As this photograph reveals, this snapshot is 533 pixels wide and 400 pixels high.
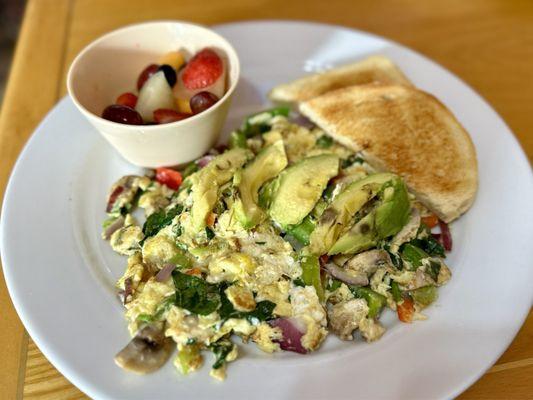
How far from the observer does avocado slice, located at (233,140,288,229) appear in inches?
69.2

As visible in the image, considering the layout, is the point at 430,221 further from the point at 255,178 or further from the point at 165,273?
the point at 165,273

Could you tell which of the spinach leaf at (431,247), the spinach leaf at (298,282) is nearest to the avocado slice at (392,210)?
the spinach leaf at (431,247)

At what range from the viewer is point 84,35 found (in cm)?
296

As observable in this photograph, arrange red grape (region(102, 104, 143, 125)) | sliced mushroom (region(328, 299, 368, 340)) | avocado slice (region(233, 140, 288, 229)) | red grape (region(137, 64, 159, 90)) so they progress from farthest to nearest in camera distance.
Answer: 1. red grape (region(137, 64, 159, 90))
2. red grape (region(102, 104, 143, 125))
3. avocado slice (region(233, 140, 288, 229))
4. sliced mushroom (region(328, 299, 368, 340))

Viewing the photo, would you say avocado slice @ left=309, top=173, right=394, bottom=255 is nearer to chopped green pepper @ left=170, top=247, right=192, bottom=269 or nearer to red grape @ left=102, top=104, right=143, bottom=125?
chopped green pepper @ left=170, top=247, right=192, bottom=269

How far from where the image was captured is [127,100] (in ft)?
7.07

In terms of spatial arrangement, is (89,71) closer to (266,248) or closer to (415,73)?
(266,248)

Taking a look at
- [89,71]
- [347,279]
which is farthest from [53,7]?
[347,279]

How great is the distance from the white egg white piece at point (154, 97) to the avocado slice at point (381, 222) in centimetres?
93

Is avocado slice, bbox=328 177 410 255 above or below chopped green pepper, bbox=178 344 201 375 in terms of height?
above

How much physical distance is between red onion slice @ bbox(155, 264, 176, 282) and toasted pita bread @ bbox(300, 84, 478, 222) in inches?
38.5

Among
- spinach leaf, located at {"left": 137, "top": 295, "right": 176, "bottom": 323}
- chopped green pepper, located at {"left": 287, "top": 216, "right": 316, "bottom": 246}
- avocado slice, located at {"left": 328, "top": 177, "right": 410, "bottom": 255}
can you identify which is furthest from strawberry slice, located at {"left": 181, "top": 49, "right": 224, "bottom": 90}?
spinach leaf, located at {"left": 137, "top": 295, "right": 176, "bottom": 323}

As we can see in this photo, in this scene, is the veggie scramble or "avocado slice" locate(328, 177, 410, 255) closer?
the veggie scramble

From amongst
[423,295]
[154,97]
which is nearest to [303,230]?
[423,295]
